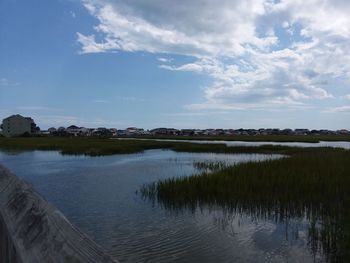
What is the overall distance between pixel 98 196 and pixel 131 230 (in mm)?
6264

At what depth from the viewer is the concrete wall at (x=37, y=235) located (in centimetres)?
138

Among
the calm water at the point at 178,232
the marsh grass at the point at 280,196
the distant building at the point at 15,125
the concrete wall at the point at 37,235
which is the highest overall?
the distant building at the point at 15,125

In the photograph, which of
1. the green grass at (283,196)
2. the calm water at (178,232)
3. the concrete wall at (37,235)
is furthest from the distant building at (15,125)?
the concrete wall at (37,235)

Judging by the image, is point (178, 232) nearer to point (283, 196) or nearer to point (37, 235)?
point (283, 196)

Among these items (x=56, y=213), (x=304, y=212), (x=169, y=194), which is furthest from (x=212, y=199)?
(x=56, y=213)

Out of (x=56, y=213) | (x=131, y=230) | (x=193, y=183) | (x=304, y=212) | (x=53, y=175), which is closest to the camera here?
(x=56, y=213)

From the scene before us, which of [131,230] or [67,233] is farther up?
[67,233]

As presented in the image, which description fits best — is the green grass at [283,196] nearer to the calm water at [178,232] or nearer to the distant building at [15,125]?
the calm water at [178,232]

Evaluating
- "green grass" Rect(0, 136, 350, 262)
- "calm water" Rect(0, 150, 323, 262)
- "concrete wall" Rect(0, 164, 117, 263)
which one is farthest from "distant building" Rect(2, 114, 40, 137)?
"concrete wall" Rect(0, 164, 117, 263)

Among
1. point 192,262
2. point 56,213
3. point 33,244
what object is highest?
point 56,213

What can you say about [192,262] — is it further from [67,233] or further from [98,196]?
[98,196]

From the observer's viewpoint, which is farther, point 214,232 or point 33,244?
point 214,232

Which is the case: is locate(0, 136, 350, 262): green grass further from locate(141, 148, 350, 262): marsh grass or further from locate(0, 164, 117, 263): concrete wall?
locate(0, 164, 117, 263): concrete wall

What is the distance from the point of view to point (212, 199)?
49.5 feet
